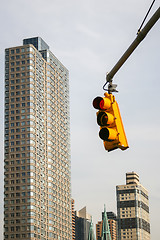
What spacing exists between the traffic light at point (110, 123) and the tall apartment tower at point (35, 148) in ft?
466

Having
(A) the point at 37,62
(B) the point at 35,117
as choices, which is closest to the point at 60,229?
(B) the point at 35,117

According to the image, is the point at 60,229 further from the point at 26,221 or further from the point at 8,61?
the point at 8,61

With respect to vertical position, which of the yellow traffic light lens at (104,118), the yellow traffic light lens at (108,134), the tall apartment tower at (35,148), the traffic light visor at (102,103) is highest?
the tall apartment tower at (35,148)

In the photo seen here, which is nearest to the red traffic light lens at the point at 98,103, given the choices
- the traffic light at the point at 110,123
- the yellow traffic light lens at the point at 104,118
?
the traffic light at the point at 110,123

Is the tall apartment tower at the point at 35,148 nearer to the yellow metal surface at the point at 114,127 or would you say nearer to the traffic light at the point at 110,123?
the traffic light at the point at 110,123

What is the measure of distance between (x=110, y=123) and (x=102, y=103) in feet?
1.63

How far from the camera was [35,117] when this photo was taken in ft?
539

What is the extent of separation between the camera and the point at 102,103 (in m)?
10.4

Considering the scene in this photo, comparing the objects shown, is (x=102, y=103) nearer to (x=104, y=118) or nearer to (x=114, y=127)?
(x=104, y=118)

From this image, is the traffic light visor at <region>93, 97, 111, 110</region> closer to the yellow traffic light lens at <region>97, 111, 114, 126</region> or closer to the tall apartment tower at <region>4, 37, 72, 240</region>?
the yellow traffic light lens at <region>97, 111, 114, 126</region>

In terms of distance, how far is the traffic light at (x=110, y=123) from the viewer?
1006 centimetres

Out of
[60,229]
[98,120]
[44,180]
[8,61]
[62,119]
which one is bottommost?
[98,120]

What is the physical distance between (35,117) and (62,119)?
88.0 ft

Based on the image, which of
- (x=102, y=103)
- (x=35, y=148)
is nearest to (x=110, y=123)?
(x=102, y=103)
